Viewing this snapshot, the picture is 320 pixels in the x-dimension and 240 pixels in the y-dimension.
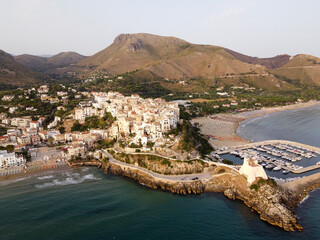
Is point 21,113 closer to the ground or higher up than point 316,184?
higher up

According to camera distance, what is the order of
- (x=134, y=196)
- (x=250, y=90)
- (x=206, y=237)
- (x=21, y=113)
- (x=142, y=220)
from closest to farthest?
(x=206, y=237) < (x=142, y=220) < (x=134, y=196) < (x=21, y=113) < (x=250, y=90)

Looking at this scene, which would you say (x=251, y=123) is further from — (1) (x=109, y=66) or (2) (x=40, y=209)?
(1) (x=109, y=66)

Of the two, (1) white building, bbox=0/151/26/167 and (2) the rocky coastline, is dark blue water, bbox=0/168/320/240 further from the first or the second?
(1) white building, bbox=0/151/26/167

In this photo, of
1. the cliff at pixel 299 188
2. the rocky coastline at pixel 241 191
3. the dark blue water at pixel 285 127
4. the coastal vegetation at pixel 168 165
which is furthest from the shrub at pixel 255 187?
the dark blue water at pixel 285 127

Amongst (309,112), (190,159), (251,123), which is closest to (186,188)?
(190,159)

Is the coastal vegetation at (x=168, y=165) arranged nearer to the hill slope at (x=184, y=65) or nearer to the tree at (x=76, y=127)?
the tree at (x=76, y=127)

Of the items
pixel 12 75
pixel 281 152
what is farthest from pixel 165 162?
pixel 12 75

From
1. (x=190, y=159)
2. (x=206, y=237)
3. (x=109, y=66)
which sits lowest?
(x=206, y=237)
